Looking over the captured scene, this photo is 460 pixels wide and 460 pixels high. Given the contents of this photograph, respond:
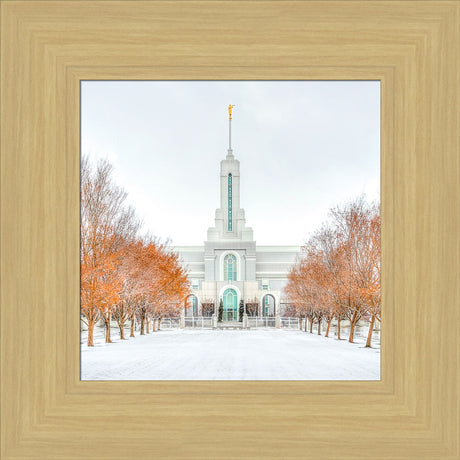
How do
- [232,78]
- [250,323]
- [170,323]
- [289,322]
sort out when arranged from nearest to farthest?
1. [232,78]
2. [289,322]
3. [170,323]
4. [250,323]

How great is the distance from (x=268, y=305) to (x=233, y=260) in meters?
4.45

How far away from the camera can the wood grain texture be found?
194 cm

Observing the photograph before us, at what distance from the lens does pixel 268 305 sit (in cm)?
Result: 2964

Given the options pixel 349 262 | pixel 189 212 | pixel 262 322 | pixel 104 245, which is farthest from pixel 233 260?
pixel 104 245

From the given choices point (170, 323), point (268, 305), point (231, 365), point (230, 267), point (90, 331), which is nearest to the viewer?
point (231, 365)

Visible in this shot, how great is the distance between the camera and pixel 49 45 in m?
2.04

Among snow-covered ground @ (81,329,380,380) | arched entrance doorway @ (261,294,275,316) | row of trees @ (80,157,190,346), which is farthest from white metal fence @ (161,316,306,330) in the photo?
snow-covered ground @ (81,329,380,380)

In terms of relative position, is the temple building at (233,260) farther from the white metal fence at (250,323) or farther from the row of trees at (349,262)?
the row of trees at (349,262)

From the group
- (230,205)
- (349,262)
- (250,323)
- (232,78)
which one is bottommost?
(250,323)

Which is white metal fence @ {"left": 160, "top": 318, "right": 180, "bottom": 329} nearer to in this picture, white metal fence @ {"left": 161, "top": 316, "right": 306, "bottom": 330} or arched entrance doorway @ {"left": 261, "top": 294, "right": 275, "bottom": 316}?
white metal fence @ {"left": 161, "top": 316, "right": 306, "bottom": 330}

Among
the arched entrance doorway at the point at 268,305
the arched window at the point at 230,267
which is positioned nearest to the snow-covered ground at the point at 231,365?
the arched entrance doorway at the point at 268,305

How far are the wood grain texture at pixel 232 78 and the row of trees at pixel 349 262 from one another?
7.15 m

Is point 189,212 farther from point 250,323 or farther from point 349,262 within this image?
point 250,323

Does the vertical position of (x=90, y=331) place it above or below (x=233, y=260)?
below
